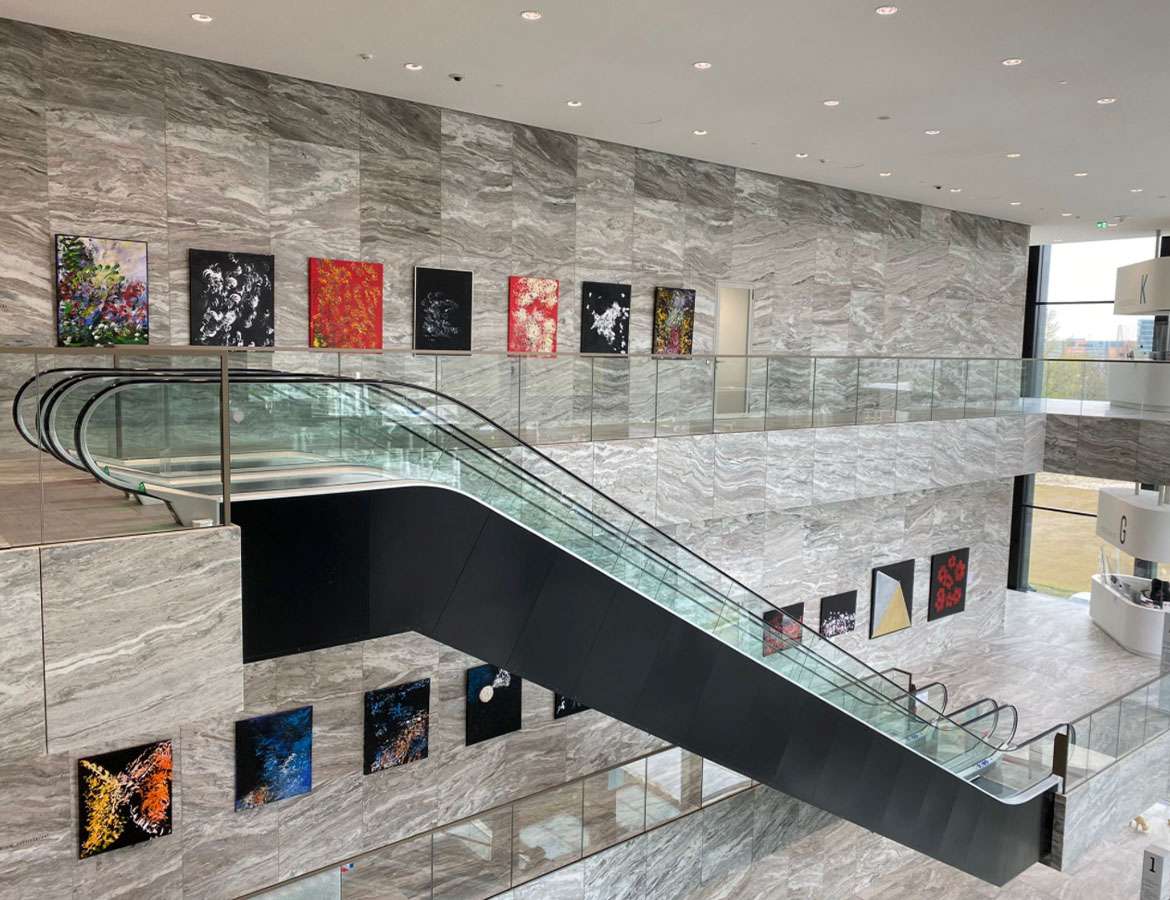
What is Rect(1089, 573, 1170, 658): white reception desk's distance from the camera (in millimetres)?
21906

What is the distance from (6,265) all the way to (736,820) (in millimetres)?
12527

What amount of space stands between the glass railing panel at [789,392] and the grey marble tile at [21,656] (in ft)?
37.8

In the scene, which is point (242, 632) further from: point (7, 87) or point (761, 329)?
point (761, 329)

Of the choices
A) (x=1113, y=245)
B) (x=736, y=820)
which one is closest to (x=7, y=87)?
(x=736, y=820)

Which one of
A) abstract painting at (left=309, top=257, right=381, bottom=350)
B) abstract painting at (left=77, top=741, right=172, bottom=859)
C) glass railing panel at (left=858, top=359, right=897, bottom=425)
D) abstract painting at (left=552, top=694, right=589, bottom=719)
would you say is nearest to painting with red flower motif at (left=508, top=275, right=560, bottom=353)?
abstract painting at (left=309, top=257, right=381, bottom=350)

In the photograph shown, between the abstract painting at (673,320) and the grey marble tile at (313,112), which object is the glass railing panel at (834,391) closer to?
the abstract painting at (673,320)

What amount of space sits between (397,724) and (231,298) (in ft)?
19.1

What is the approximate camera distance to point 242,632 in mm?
6062

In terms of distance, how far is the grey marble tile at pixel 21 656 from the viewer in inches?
196

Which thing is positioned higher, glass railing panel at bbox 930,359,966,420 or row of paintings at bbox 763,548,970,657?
glass railing panel at bbox 930,359,966,420

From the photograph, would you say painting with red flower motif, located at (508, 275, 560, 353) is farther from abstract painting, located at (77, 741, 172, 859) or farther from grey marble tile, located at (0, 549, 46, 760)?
grey marble tile, located at (0, 549, 46, 760)

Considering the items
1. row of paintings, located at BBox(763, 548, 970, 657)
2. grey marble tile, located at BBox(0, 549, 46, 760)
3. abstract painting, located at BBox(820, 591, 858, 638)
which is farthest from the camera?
row of paintings, located at BBox(763, 548, 970, 657)

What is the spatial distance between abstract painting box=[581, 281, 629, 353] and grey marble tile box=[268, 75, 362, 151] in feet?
14.0

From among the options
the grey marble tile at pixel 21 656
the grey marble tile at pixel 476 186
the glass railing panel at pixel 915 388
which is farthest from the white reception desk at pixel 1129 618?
the grey marble tile at pixel 21 656
